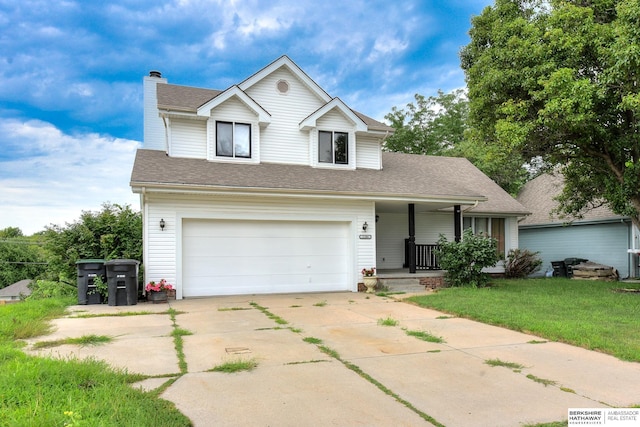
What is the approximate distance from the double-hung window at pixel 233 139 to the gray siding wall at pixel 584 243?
577 inches

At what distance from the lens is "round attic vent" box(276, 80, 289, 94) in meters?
13.3

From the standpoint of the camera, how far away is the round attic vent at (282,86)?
523 inches

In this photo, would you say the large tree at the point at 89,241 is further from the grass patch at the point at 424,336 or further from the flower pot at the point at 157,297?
the grass patch at the point at 424,336

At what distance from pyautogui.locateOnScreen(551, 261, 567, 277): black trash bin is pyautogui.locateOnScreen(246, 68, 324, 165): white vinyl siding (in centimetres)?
1184

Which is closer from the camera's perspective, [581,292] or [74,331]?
[74,331]

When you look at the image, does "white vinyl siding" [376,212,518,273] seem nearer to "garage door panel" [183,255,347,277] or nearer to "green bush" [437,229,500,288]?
"green bush" [437,229,500,288]

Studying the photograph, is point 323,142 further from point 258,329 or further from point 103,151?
point 103,151

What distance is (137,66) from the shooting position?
53.4 ft

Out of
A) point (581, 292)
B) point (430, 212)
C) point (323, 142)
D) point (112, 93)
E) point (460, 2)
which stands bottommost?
point (581, 292)

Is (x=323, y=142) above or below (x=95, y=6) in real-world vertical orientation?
below

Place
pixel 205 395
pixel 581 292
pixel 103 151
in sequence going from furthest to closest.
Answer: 1. pixel 103 151
2. pixel 581 292
3. pixel 205 395

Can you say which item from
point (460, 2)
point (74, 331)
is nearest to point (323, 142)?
point (460, 2)

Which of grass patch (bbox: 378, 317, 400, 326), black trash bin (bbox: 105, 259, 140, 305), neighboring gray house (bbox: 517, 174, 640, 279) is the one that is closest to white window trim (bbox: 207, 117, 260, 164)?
black trash bin (bbox: 105, 259, 140, 305)

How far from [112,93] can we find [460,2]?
14.1 meters
